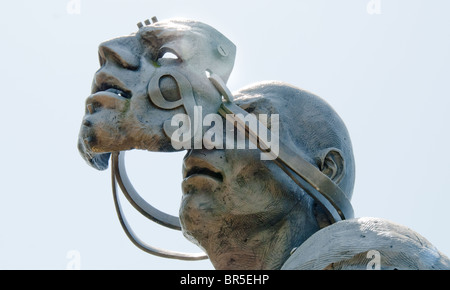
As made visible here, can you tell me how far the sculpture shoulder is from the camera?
4.69 meters

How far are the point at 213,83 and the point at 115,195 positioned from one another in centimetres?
99

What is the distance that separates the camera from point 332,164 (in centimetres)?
586

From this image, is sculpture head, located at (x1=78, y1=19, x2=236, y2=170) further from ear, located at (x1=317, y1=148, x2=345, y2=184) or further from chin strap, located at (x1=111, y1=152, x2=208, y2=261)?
ear, located at (x1=317, y1=148, x2=345, y2=184)

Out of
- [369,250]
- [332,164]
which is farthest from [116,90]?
[369,250]

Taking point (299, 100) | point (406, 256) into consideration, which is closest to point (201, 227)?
point (299, 100)

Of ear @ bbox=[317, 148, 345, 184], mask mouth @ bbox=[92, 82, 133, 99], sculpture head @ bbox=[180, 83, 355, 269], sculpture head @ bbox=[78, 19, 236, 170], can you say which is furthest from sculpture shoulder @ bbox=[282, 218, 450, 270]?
mask mouth @ bbox=[92, 82, 133, 99]

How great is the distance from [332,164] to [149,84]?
3.46 ft

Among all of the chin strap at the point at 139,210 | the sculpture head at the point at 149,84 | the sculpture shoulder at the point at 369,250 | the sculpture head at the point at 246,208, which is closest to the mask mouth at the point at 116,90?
the sculpture head at the point at 149,84

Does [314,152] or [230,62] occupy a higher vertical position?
[230,62]

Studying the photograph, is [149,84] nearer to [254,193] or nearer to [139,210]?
[254,193]

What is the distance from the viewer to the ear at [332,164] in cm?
585

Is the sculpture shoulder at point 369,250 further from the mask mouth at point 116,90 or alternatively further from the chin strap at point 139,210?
the chin strap at point 139,210

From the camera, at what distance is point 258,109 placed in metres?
5.89

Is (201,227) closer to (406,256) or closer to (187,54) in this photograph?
(187,54)
